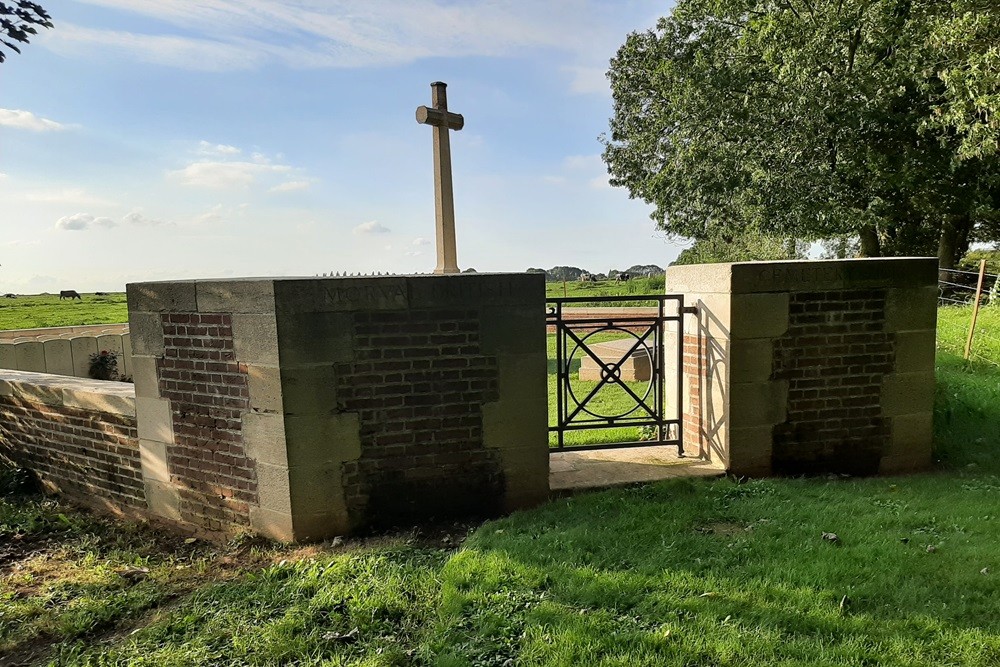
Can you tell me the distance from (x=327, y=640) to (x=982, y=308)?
1411 centimetres

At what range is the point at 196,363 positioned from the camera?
4570 millimetres

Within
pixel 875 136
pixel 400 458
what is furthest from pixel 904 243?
pixel 400 458

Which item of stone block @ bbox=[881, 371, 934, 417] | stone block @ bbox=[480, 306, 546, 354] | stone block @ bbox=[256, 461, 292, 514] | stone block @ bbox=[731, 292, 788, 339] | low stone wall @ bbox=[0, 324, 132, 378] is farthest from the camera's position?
low stone wall @ bbox=[0, 324, 132, 378]

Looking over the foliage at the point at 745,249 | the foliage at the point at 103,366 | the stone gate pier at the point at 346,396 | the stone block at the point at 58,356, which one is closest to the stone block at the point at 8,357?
the stone block at the point at 58,356

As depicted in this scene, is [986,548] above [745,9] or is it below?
below

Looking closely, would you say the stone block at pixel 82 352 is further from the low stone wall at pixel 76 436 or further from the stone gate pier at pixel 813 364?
the stone gate pier at pixel 813 364

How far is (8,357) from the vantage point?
9.47 m

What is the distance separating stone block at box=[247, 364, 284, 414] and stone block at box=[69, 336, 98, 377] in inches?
335

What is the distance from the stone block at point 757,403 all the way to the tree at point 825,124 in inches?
387

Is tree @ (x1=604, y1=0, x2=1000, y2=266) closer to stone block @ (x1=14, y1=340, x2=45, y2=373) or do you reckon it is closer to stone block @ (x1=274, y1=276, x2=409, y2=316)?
stone block @ (x1=274, y1=276, x2=409, y2=316)

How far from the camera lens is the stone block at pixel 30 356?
383 inches

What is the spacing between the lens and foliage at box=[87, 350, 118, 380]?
36.4 feet

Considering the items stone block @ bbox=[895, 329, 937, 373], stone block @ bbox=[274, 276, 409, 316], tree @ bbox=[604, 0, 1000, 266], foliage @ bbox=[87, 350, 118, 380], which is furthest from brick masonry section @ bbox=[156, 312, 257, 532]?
tree @ bbox=[604, 0, 1000, 266]

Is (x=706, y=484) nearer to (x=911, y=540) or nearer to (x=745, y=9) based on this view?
(x=911, y=540)
